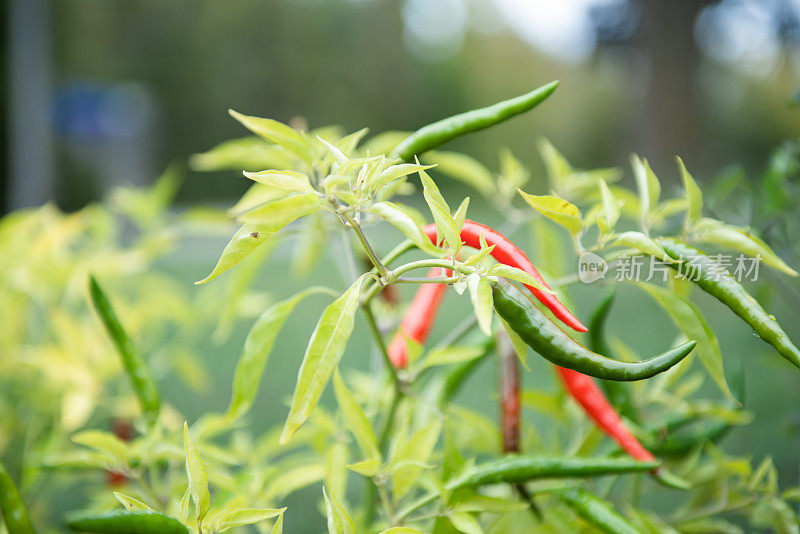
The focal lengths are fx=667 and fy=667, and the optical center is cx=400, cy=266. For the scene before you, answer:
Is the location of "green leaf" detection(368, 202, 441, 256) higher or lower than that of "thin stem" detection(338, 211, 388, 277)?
higher

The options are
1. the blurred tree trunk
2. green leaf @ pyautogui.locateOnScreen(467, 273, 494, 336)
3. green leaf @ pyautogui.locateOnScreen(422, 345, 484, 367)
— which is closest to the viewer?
green leaf @ pyautogui.locateOnScreen(467, 273, 494, 336)

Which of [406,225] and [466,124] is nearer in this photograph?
[406,225]

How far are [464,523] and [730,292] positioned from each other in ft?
0.95

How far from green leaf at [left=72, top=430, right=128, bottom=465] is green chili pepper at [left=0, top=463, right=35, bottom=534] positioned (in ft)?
0.21

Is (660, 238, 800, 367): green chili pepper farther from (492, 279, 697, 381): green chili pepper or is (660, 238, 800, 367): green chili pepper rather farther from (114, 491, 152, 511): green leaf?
(114, 491, 152, 511): green leaf

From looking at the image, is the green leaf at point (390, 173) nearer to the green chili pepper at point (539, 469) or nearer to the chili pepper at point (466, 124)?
the chili pepper at point (466, 124)

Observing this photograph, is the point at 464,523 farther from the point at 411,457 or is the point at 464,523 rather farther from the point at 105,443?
the point at 105,443

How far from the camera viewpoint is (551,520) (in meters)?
0.70

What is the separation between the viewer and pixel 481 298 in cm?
44

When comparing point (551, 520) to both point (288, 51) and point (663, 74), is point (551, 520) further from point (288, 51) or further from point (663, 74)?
point (288, 51)

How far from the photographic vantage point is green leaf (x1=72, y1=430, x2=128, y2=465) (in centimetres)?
62

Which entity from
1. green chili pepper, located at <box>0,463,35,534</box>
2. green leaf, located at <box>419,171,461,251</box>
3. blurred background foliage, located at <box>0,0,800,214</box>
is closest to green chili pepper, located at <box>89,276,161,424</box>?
green chili pepper, located at <box>0,463,35,534</box>

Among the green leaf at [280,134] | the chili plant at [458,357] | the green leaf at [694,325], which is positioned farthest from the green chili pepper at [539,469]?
the green leaf at [280,134]

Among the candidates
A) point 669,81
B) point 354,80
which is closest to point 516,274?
point 669,81
